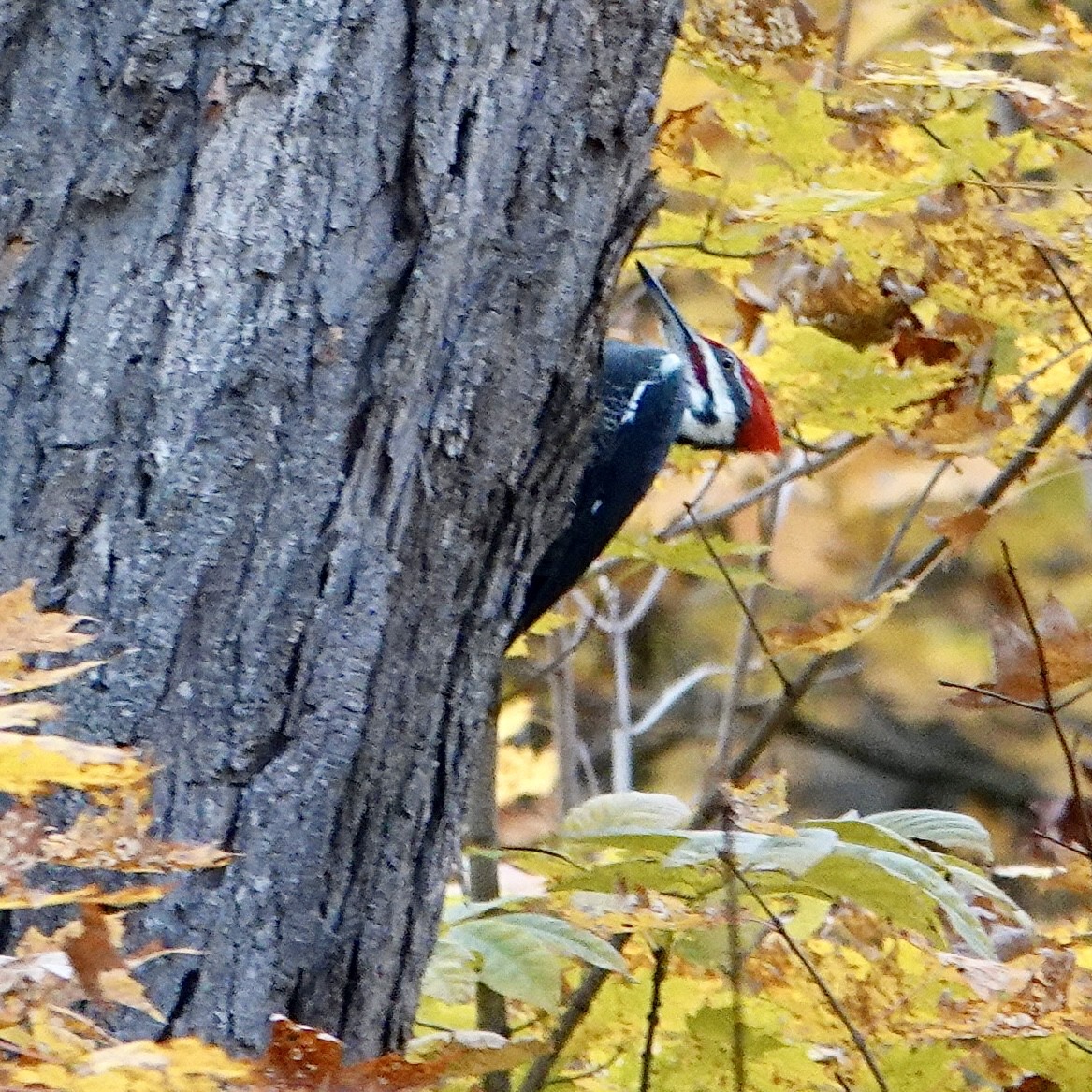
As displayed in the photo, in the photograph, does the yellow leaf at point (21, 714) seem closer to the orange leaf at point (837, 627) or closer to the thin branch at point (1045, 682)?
the thin branch at point (1045, 682)

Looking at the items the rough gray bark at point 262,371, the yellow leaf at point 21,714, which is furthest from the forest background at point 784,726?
the rough gray bark at point 262,371

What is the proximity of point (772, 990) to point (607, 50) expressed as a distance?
3.58 feet

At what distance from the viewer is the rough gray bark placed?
1.27 m

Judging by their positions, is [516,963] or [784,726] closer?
[516,963]

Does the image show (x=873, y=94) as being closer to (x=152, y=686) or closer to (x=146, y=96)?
(x=146, y=96)

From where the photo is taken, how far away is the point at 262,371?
4.23 feet

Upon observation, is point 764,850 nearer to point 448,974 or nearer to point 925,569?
point 448,974

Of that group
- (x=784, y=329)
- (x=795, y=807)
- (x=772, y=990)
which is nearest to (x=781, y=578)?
(x=795, y=807)

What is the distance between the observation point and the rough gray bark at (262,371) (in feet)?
4.18

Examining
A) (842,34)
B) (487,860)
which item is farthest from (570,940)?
(842,34)

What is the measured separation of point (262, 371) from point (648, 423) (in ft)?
4.41

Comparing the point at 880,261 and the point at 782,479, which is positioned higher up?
the point at 880,261

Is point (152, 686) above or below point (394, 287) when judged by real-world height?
below

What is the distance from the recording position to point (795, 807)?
6934 millimetres
